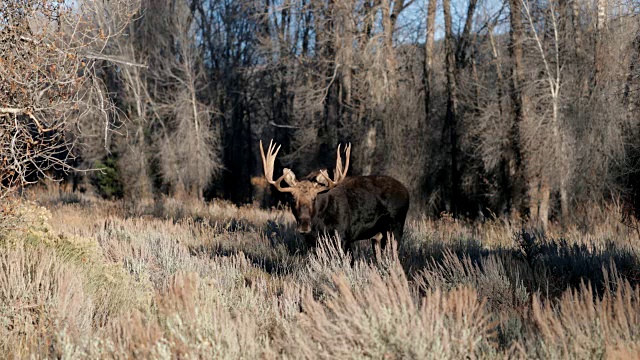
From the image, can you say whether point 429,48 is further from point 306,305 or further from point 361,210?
point 306,305

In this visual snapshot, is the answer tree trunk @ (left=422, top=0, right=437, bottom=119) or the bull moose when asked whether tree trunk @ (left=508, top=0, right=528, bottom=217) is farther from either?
the bull moose

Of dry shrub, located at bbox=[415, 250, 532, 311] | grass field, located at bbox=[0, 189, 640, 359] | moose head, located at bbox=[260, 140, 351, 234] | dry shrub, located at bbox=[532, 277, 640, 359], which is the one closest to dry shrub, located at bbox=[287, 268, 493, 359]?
grass field, located at bbox=[0, 189, 640, 359]

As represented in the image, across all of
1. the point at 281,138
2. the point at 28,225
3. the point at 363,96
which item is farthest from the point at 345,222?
the point at 281,138

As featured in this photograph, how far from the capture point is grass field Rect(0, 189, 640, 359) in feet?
11.3

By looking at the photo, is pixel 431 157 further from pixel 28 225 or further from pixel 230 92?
pixel 28 225

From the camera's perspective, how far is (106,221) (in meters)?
12.5

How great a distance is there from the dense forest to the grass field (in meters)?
1.65

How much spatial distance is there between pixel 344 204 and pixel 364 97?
11575 mm

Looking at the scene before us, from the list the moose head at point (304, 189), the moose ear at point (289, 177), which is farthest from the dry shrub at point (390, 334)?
the moose ear at point (289, 177)

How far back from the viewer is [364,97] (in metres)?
19.7

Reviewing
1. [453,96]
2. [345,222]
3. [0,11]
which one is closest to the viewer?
[0,11]

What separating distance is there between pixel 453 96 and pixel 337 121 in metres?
4.92

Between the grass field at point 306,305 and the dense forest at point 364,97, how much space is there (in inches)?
64.8

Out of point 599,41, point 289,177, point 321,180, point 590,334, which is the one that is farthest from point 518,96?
point 590,334
